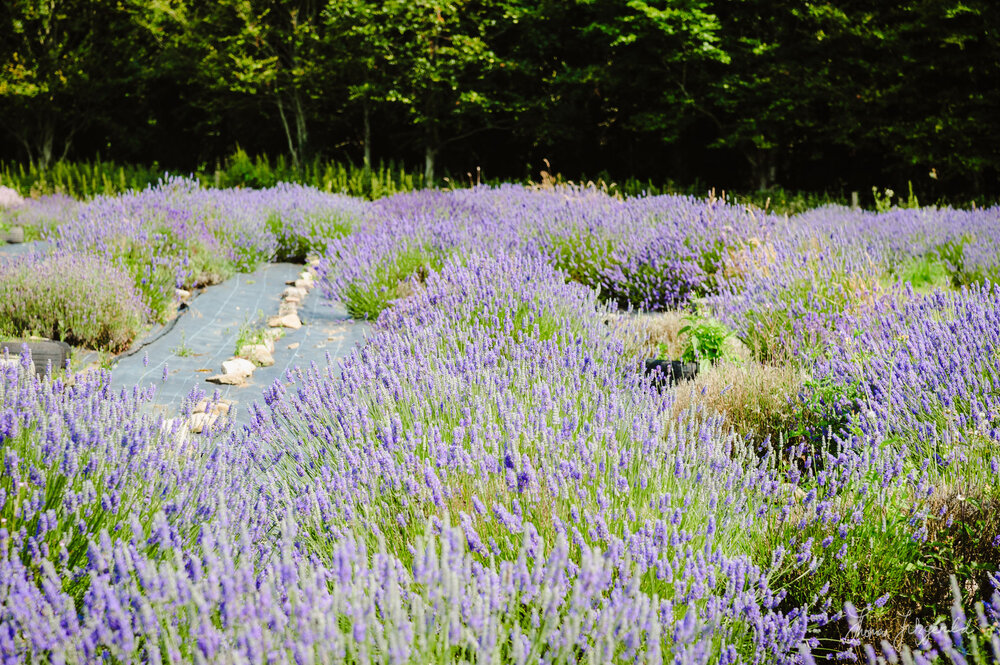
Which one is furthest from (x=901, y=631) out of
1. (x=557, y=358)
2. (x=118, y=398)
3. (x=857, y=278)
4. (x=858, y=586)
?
(x=857, y=278)

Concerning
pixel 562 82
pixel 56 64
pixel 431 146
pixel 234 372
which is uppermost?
pixel 56 64

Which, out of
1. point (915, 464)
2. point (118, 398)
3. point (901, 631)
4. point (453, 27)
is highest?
point (453, 27)

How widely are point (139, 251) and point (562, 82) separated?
37.4 ft

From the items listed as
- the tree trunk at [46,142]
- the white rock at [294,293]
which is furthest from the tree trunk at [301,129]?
the white rock at [294,293]

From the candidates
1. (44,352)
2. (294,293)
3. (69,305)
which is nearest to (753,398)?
(44,352)

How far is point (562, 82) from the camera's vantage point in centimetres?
1528

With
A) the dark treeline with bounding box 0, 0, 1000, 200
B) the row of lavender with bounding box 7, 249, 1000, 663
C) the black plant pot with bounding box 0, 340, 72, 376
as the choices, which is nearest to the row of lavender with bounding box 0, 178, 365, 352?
the black plant pot with bounding box 0, 340, 72, 376

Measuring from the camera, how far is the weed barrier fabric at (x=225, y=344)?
13.2 feet

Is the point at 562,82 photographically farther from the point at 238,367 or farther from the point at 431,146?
the point at 238,367

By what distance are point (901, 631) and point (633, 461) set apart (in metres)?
0.77

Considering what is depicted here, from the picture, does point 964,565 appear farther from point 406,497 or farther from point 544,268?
point 544,268

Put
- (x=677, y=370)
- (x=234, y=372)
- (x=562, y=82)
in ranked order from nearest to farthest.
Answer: (x=677, y=370)
(x=234, y=372)
(x=562, y=82)

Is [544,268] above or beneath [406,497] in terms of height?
above

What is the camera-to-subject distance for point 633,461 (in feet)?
6.57
